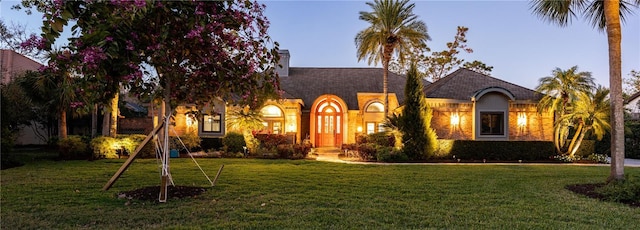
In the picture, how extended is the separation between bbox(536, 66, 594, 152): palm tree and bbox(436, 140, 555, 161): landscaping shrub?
111cm

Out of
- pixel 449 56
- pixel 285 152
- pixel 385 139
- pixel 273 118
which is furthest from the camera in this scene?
pixel 449 56

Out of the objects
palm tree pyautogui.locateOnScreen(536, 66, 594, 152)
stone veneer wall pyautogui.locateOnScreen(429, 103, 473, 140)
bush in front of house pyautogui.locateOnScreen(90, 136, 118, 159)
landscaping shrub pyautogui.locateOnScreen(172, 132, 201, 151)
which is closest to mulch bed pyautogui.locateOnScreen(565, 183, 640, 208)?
palm tree pyautogui.locateOnScreen(536, 66, 594, 152)

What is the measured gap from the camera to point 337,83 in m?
26.8

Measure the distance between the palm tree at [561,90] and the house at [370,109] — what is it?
1.37 metres

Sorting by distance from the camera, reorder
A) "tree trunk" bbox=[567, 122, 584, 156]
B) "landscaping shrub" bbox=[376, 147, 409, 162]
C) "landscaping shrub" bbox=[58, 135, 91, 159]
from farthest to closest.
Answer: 1. "tree trunk" bbox=[567, 122, 584, 156]
2. "landscaping shrub" bbox=[376, 147, 409, 162]
3. "landscaping shrub" bbox=[58, 135, 91, 159]

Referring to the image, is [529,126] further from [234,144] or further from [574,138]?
[234,144]

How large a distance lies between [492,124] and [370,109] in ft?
23.4

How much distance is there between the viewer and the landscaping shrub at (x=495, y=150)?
53.9 ft

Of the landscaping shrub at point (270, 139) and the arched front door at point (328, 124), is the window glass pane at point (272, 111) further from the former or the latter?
the landscaping shrub at point (270, 139)

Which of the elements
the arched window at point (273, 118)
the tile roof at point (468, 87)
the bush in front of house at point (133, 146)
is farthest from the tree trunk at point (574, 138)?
the bush in front of house at point (133, 146)

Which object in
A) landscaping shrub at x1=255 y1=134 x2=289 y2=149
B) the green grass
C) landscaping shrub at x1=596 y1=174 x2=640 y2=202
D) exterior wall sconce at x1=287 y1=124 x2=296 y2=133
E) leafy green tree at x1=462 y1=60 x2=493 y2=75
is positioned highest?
leafy green tree at x1=462 y1=60 x2=493 y2=75

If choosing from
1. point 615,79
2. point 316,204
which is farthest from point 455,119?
point 316,204

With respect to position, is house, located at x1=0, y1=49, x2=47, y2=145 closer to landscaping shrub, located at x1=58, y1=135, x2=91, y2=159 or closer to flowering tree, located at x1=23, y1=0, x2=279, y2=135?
landscaping shrub, located at x1=58, y1=135, x2=91, y2=159

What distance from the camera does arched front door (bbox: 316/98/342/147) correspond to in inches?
917
